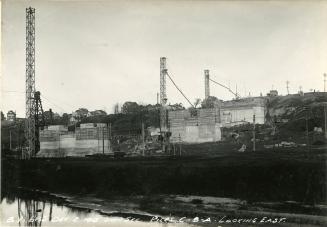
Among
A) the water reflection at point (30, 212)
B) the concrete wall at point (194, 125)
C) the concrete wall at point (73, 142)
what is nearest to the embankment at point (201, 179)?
the water reflection at point (30, 212)

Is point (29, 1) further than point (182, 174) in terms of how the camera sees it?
No

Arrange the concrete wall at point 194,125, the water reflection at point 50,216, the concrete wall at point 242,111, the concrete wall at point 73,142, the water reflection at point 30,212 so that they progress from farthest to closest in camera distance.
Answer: the concrete wall at point 242,111, the concrete wall at point 194,125, the concrete wall at point 73,142, the water reflection at point 30,212, the water reflection at point 50,216

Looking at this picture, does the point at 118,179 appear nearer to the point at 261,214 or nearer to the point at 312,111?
the point at 261,214

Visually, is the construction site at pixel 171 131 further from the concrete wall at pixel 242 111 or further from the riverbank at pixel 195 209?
the riverbank at pixel 195 209

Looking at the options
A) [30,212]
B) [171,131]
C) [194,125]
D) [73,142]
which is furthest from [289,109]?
[30,212]

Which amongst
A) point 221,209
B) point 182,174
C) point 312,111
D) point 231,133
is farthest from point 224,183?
point 231,133

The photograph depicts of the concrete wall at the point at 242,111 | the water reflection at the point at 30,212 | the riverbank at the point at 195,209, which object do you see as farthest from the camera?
the concrete wall at the point at 242,111
